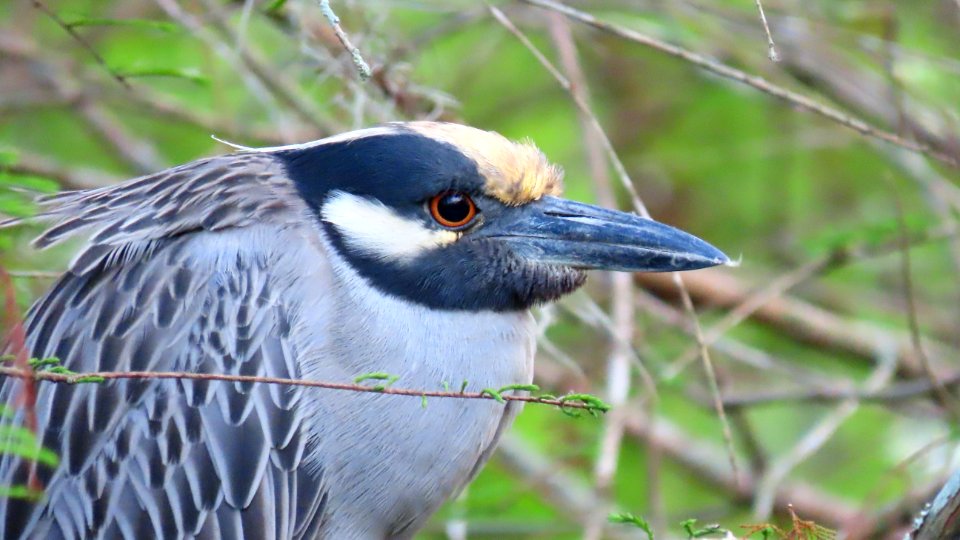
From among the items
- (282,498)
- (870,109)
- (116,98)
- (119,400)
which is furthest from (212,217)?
(870,109)

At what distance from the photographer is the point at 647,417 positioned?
5844mm

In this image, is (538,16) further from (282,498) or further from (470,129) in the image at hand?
(282,498)

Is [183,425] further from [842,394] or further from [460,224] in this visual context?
[842,394]

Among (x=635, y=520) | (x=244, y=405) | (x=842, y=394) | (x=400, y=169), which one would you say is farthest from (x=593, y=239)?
(x=842, y=394)

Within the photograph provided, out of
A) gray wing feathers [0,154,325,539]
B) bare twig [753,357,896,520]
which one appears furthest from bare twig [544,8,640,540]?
gray wing feathers [0,154,325,539]

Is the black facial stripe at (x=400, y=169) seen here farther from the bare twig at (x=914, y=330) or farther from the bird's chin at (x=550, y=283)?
the bare twig at (x=914, y=330)

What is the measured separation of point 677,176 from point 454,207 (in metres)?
3.84

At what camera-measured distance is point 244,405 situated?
377cm

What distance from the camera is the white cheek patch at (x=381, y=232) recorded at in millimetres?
3877

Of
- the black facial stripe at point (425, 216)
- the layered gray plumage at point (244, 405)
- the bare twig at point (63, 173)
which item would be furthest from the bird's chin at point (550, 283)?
the bare twig at point (63, 173)

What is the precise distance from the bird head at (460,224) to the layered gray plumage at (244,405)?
9cm

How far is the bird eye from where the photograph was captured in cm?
391

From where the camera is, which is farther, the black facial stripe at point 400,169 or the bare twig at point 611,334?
the bare twig at point 611,334

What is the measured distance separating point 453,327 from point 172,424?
0.88 meters
